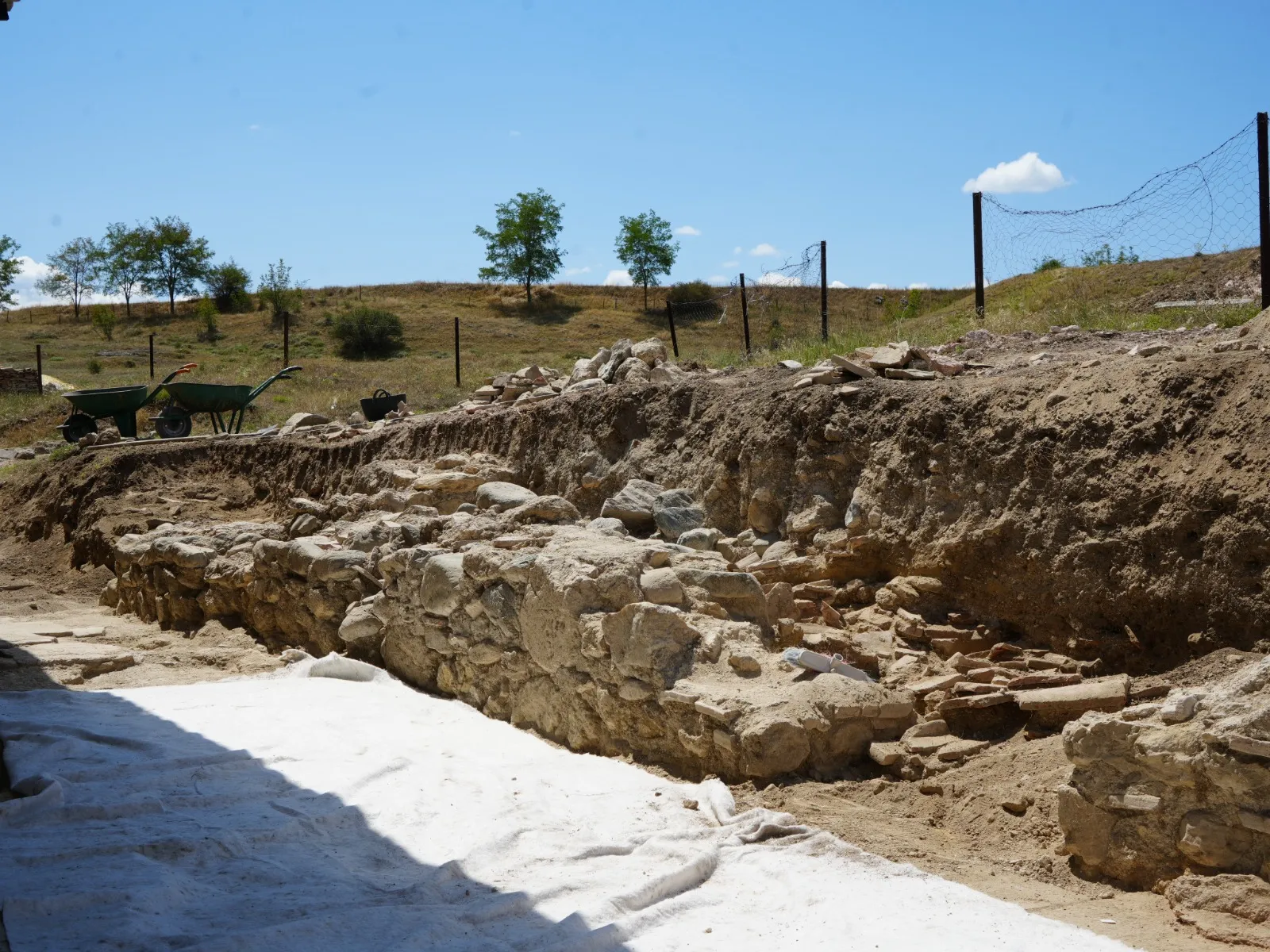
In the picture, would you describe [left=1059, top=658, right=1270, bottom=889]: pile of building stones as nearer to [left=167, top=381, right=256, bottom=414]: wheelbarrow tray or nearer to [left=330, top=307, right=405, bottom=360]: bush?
[left=167, top=381, right=256, bottom=414]: wheelbarrow tray

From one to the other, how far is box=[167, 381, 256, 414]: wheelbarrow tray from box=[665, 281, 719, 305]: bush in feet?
85.3

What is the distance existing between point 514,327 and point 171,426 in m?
22.2

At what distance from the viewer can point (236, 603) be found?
9.34 m

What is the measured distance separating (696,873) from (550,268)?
3975 cm

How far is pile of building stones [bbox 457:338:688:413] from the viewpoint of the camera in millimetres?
10016

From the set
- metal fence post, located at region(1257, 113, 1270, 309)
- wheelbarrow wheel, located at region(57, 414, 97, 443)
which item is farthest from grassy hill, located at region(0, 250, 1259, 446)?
wheelbarrow wheel, located at region(57, 414, 97, 443)

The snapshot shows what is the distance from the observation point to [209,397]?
15.9m

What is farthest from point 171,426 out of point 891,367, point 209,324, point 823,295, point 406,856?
point 209,324

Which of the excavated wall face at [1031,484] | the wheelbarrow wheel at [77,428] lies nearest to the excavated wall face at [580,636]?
the excavated wall face at [1031,484]

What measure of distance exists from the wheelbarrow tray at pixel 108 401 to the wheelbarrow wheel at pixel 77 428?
0.52 meters

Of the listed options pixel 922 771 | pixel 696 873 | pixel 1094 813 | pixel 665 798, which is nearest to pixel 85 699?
pixel 665 798

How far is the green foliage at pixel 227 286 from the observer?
4462 cm

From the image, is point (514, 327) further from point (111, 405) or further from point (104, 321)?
point (111, 405)

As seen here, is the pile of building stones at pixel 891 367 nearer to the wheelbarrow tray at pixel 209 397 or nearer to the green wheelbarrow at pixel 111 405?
the wheelbarrow tray at pixel 209 397
